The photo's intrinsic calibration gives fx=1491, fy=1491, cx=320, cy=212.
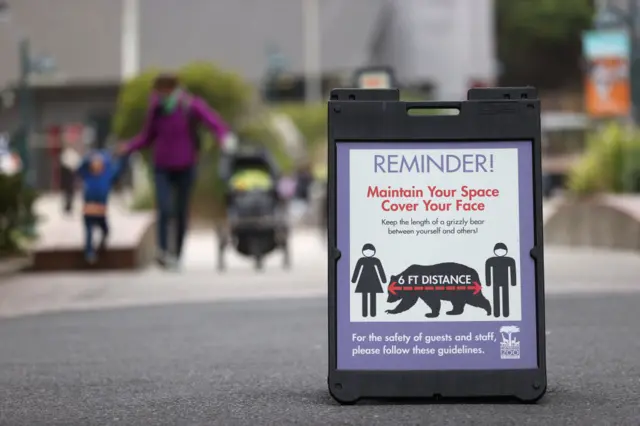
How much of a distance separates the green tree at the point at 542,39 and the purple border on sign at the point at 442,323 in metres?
79.5

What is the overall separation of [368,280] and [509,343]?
51 centimetres

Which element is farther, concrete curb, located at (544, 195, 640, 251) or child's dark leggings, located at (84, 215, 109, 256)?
concrete curb, located at (544, 195, 640, 251)

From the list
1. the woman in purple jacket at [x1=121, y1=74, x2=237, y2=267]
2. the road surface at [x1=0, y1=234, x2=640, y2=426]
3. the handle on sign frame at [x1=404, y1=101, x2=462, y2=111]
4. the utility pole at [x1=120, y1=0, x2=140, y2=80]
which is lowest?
the road surface at [x1=0, y1=234, x2=640, y2=426]

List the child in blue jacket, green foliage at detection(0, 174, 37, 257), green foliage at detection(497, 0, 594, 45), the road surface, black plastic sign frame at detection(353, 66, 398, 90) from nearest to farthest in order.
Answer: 1. the road surface
2. the child in blue jacket
3. green foliage at detection(0, 174, 37, 257)
4. black plastic sign frame at detection(353, 66, 398, 90)
5. green foliage at detection(497, 0, 594, 45)

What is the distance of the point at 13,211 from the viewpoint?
15.4 m

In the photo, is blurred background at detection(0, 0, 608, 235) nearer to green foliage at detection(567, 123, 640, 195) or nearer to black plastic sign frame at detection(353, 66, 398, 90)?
green foliage at detection(567, 123, 640, 195)

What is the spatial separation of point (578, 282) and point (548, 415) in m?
7.22

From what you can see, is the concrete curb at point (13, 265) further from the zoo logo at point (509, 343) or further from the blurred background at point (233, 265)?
the zoo logo at point (509, 343)

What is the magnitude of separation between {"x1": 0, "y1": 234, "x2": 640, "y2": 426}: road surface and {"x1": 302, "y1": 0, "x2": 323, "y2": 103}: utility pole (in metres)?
45.8

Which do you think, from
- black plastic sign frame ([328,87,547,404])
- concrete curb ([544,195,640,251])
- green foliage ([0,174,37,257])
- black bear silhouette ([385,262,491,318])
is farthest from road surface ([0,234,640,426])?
concrete curb ([544,195,640,251])

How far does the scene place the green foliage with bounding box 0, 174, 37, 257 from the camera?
15.2 metres

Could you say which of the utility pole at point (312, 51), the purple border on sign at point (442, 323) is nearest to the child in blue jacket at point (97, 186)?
the purple border on sign at point (442, 323)

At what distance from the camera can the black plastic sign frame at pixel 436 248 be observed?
16.1 ft

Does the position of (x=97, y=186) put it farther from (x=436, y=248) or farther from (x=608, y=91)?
(x=608, y=91)
